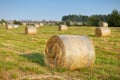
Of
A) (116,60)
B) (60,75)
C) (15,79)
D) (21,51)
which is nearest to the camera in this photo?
(15,79)

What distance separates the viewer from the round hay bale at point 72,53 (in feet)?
33.2

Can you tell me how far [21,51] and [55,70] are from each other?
17.4 feet

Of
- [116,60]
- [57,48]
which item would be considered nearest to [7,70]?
[57,48]

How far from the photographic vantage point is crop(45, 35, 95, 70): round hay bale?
33.2 ft

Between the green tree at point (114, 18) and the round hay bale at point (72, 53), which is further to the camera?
the green tree at point (114, 18)

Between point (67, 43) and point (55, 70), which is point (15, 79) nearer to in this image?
point (55, 70)

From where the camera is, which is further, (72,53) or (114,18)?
(114,18)

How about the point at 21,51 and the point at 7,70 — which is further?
the point at 21,51

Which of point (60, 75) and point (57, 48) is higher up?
point (57, 48)

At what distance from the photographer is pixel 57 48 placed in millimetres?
10766

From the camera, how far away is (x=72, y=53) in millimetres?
10203

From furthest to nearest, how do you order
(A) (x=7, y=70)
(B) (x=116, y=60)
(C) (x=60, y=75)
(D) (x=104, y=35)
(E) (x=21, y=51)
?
(D) (x=104, y=35) < (E) (x=21, y=51) < (B) (x=116, y=60) < (A) (x=7, y=70) < (C) (x=60, y=75)

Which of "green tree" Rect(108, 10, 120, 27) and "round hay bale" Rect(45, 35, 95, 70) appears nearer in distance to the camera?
"round hay bale" Rect(45, 35, 95, 70)

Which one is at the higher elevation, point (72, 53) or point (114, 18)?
point (114, 18)
